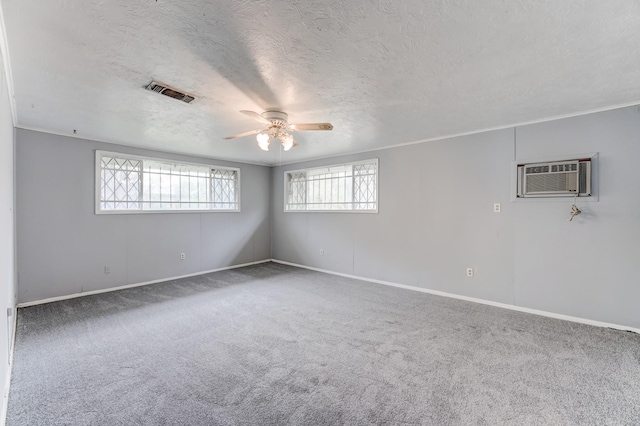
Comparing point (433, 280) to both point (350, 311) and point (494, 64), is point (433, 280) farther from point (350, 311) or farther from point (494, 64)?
point (494, 64)

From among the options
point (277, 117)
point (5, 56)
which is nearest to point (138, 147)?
point (5, 56)

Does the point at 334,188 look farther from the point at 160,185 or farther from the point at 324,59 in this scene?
the point at 324,59

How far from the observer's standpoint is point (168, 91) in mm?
2492

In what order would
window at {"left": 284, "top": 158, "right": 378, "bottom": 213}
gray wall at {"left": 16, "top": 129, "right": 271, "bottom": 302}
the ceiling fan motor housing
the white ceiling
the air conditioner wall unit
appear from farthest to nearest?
window at {"left": 284, "top": 158, "right": 378, "bottom": 213} < gray wall at {"left": 16, "top": 129, "right": 271, "bottom": 302} < the air conditioner wall unit < the ceiling fan motor housing < the white ceiling

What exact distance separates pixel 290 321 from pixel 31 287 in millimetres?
3463

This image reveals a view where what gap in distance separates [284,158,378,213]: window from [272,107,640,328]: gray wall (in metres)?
0.21

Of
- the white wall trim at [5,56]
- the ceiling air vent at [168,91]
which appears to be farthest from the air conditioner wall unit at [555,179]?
the white wall trim at [5,56]

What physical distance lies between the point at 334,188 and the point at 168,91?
3.65 metres

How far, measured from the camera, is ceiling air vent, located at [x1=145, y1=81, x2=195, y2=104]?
2.37 meters

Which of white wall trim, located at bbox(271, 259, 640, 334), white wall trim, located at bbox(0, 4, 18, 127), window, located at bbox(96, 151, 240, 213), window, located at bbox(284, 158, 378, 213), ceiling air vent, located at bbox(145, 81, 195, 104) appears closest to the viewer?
white wall trim, located at bbox(0, 4, 18, 127)

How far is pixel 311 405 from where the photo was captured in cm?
183

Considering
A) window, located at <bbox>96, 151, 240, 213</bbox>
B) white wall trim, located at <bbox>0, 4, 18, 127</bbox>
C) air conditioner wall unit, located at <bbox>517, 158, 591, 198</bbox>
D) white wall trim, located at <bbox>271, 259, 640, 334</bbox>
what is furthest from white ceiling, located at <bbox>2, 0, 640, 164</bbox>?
white wall trim, located at <bbox>271, 259, 640, 334</bbox>

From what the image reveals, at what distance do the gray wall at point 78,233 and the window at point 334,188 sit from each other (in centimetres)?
197

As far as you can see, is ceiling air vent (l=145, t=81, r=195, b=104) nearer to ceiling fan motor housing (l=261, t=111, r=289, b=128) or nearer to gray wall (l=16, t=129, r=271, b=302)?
ceiling fan motor housing (l=261, t=111, r=289, b=128)
